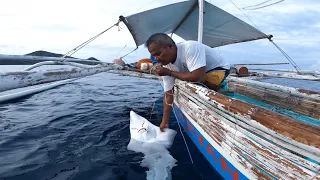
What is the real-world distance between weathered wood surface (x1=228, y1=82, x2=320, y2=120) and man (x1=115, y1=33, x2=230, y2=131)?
60.9 inches

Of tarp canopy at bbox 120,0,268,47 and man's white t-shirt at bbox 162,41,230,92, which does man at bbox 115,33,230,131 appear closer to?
man's white t-shirt at bbox 162,41,230,92

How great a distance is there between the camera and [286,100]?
448cm

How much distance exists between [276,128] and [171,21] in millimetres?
9146

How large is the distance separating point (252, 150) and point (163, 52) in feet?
5.85

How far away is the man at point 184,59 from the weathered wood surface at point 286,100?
60.9 inches

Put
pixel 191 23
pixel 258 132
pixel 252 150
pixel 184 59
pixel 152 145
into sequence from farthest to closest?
pixel 191 23, pixel 152 145, pixel 184 59, pixel 252 150, pixel 258 132

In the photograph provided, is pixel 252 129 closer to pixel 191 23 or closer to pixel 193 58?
pixel 193 58

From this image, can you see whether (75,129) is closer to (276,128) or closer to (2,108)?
(2,108)

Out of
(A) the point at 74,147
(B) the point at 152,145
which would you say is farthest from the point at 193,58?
(A) the point at 74,147

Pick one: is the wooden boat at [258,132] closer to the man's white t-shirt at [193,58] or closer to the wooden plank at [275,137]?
the wooden plank at [275,137]

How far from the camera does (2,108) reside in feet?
21.0

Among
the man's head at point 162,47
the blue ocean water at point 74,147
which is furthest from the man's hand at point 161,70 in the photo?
the blue ocean water at point 74,147

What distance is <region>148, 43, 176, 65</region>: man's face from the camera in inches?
123

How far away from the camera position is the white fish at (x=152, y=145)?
130 inches
